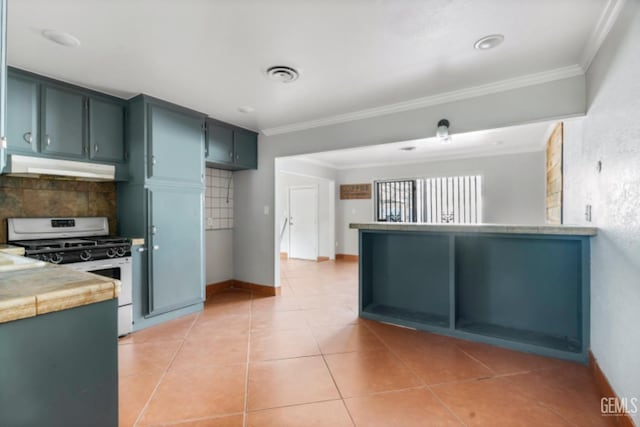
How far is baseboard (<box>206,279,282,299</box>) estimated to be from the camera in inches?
164

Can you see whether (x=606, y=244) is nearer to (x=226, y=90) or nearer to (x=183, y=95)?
(x=226, y=90)

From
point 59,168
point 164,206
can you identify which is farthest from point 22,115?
point 164,206

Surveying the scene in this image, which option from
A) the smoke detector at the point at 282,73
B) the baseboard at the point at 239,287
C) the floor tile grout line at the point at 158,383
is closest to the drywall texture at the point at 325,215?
the baseboard at the point at 239,287

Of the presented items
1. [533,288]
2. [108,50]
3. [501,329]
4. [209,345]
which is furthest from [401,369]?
[108,50]

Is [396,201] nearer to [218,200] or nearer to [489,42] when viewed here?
[218,200]

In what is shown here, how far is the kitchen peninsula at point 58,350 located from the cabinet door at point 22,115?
6.45 ft

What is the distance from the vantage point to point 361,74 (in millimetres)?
2537

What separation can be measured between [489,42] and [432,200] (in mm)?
4800

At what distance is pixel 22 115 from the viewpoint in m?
2.41

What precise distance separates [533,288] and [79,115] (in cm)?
415

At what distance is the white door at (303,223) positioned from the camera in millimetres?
7241

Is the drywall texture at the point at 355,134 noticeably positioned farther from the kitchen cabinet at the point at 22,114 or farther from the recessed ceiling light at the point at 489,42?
the kitchen cabinet at the point at 22,114

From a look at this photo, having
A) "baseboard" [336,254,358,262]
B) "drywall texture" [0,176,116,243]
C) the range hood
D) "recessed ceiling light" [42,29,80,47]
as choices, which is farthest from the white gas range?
"baseboard" [336,254,358,262]

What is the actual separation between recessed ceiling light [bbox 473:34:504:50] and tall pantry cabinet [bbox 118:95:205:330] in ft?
9.10
